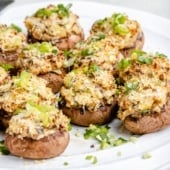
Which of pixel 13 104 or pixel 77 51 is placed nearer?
pixel 13 104

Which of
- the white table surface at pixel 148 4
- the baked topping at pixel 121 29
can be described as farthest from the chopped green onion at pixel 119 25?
the white table surface at pixel 148 4

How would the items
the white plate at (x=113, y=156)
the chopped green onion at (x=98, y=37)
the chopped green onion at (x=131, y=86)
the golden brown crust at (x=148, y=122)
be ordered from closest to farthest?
the white plate at (x=113, y=156) < the golden brown crust at (x=148, y=122) < the chopped green onion at (x=131, y=86) < the chopped green onion at (x=98, y=37)

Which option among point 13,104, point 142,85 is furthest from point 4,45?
point 142,85

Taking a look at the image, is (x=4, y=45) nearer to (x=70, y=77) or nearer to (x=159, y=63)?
(x=70, y=77)

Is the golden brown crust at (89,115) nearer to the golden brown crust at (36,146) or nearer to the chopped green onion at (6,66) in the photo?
the golden brown crust at (36,146)

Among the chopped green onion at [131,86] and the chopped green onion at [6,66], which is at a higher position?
the chopped green onion at [131,86]

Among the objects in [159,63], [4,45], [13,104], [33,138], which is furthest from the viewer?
[4,45]

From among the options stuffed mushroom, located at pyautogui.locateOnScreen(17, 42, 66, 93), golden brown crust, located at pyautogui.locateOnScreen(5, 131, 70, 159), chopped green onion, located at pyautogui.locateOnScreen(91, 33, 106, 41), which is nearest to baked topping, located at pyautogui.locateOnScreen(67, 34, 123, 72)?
chopped green onion, located at pyautogui.locateOnScreen(91, 33, 106, 41)
